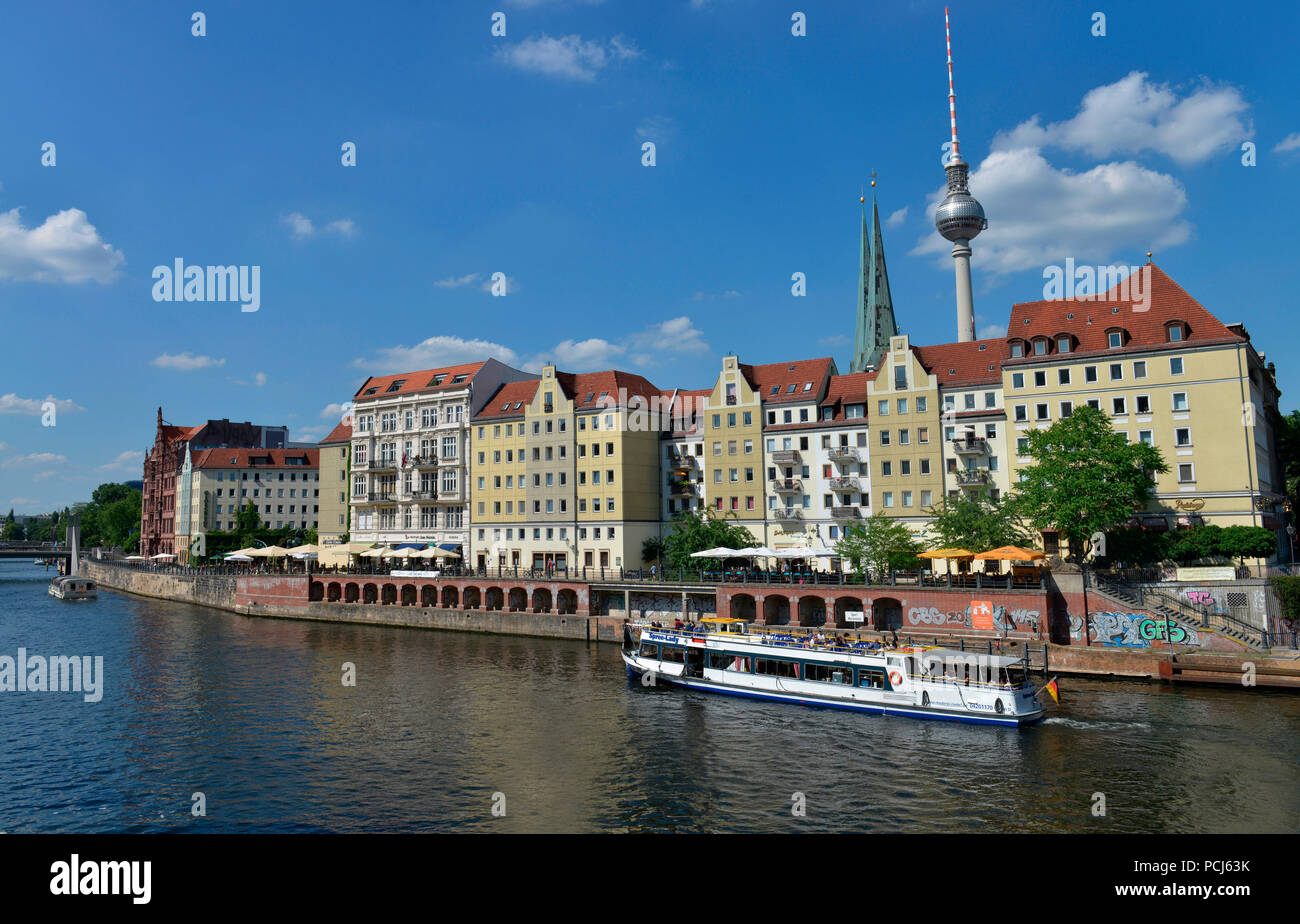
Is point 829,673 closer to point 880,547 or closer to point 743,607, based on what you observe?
point 880,547

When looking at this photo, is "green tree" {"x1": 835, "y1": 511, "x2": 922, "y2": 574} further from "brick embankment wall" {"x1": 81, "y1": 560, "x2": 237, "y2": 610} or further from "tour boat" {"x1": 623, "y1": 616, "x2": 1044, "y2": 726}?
"brick embankment wall" {"x1": 81, "y1": 560, "x2": 237, "y2": 610}

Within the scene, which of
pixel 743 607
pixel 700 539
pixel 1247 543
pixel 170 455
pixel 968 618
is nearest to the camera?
pixel 1247 543

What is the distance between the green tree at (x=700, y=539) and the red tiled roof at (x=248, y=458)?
10563 centimetres

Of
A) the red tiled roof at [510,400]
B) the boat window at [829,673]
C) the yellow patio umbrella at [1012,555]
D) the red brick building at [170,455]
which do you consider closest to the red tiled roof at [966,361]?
the yellow patio umbrella at [1012,555]

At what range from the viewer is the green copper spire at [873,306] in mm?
190750

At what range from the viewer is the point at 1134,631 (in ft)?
175

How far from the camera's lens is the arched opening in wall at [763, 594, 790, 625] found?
226 ft

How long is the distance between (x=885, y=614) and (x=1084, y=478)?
1633cm

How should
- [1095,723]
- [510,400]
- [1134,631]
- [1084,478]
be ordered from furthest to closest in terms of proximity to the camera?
[510,400] → [1084,478] → [1134,631] → [1095,723]

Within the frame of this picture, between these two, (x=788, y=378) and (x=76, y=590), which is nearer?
(x=788, y=378)

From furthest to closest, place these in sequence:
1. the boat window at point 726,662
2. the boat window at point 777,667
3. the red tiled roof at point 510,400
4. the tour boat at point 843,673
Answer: the red tiled roof at point 510,400 < the boat window at point 726,662 < the boat window at point 777,667 < the tour boat at point 843,673

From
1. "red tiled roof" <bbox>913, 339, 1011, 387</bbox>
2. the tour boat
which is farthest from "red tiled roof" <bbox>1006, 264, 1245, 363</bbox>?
the tour boat

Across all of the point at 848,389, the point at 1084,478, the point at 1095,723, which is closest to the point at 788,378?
the point at 848,389

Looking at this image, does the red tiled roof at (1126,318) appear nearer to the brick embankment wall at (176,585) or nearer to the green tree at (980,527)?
the green tree at (980,527)
